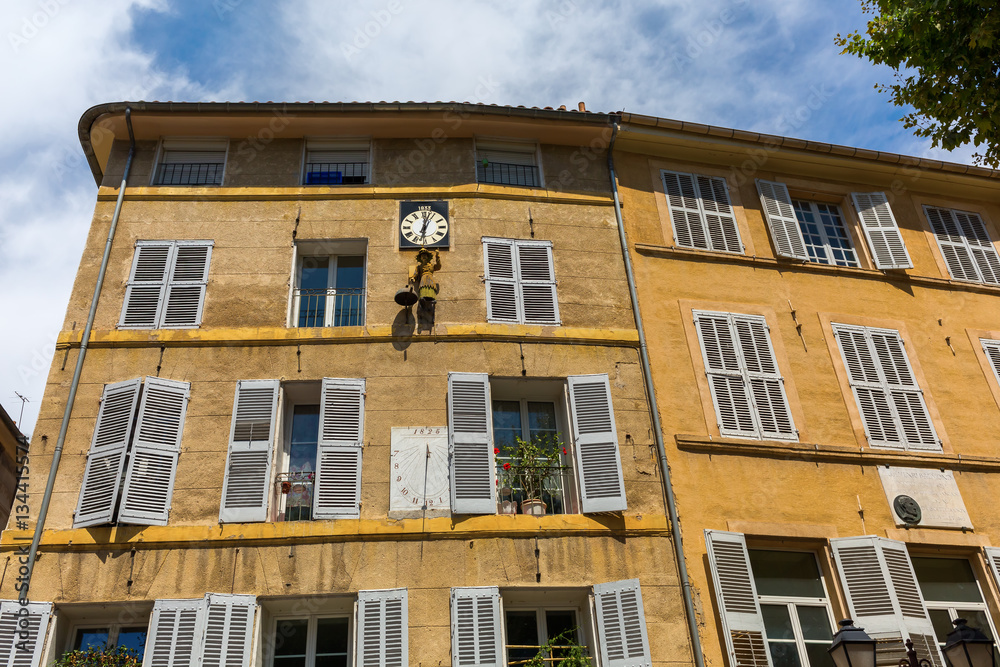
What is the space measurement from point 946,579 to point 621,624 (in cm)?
446

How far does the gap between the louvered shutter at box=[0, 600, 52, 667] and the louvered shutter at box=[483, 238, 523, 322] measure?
19.9ft

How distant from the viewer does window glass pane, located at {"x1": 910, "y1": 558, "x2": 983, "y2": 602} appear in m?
10.8

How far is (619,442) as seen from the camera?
1074 centimetres

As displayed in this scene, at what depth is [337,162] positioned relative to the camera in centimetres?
1310

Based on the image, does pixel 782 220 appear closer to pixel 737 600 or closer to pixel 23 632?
pixel 737 600

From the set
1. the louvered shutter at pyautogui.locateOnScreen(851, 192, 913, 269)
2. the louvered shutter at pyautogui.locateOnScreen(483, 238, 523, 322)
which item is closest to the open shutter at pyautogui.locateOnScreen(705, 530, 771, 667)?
the louvered shutter at pyautogui.locateOnScreen(483, 238, 523, 322)

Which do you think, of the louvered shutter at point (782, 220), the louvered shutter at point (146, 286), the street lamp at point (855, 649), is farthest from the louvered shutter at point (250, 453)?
the louvered shutter at point (782, 220)

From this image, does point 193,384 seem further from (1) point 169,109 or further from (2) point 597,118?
(2) point 597,118

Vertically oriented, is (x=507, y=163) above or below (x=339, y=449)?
above

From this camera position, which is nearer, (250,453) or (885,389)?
(250,453)

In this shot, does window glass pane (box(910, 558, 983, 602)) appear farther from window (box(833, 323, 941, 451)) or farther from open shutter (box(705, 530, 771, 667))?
open shutter (box(705, 530, 771, 667))

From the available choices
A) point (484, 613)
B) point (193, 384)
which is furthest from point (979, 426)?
point (193, 384)

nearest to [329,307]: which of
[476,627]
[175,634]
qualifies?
[175,634]

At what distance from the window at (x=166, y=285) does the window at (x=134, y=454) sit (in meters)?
1.01
